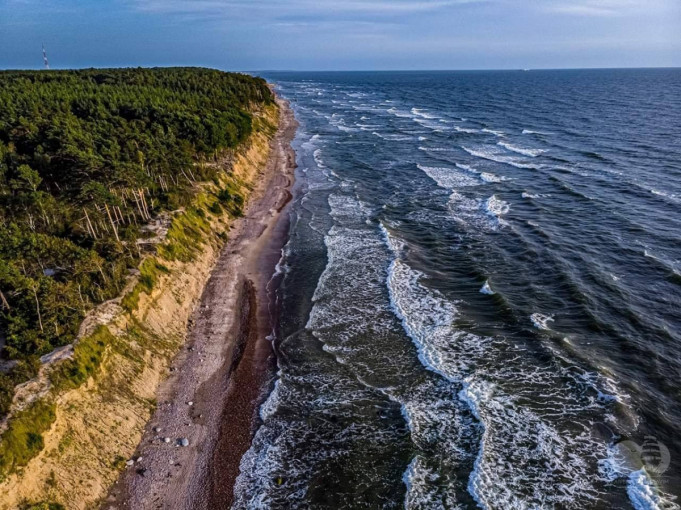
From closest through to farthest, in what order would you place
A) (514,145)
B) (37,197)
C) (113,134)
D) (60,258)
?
1. (60,258)
2. (37,197)
3. (113,134)
4. (514,145)

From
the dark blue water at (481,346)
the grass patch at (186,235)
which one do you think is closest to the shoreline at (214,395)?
the dark blue water at (481,346)

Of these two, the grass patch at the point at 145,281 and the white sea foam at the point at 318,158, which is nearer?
the grass patch at the point at 145,281

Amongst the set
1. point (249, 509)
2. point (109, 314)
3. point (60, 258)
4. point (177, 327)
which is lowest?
point (249, 509)

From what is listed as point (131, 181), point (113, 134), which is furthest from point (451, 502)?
point (113, 134)

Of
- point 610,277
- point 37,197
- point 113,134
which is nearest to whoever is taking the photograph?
point 37,197

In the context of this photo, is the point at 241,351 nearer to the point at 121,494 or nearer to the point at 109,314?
the point at 109,314

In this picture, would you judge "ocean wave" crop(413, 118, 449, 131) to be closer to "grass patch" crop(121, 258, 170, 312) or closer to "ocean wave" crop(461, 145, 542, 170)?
"ocean wave" crop(461, 145, 542, 170)

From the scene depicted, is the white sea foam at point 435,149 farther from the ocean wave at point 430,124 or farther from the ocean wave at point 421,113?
the ocean wave at point 421,113

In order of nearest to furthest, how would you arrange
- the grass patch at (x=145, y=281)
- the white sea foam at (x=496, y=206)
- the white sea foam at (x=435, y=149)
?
the grass patch at (x=145, y=281) → the white sea foam at (x=496, y=206) → the white sea foam at (x=435, y=149)
